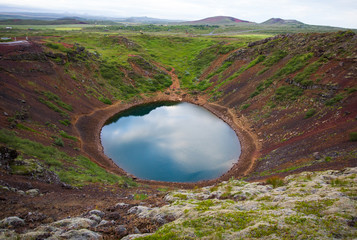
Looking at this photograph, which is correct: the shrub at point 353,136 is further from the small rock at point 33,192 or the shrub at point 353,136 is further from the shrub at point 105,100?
the shrub at point 105,100

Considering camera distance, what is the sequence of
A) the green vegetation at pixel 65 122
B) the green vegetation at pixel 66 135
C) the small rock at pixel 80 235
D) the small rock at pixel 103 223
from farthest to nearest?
1. the green vegetation at pixel 65 122
2. the green vegetation at pixel 66 135
3. the small rock at pixel 103 223
4. the small rock at pixel 80 235

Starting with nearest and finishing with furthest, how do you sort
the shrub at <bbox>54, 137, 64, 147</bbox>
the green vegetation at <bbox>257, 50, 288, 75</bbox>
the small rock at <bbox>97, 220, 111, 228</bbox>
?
the small rock at <bbox>97, 220, 111, 228</bbox> → the shrub at <bbox>54, 137, 64, 147</bbox> → the green vegetation at <bbox>257, 50, 288, 75</bbox>

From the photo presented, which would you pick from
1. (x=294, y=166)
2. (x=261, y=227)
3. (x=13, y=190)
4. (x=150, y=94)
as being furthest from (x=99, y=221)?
(x=150, y=94)

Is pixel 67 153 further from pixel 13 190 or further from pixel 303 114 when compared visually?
pixel 303 114

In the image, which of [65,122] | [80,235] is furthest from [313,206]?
[65,122]

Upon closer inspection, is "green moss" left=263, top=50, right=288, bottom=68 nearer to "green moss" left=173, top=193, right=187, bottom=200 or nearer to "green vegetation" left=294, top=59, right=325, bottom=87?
"green vegetation" left=294, top=59, right=325, bottom=87

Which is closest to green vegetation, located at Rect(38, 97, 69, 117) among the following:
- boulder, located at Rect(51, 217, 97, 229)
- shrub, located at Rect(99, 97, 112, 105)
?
shrub, located at Rect(99, 97, 112, 105)

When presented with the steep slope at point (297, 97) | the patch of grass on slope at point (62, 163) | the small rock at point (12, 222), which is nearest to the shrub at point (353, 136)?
the steep slope at point (297, 97)
